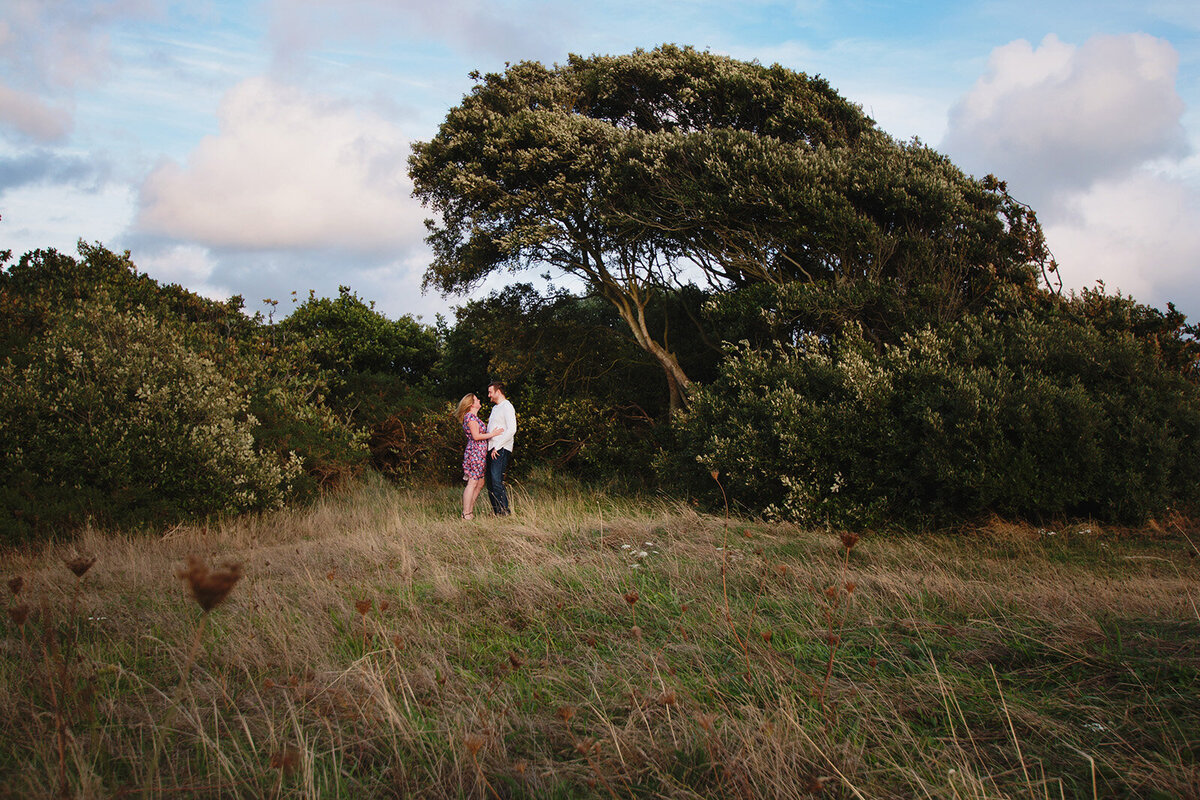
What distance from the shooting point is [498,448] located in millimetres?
9656

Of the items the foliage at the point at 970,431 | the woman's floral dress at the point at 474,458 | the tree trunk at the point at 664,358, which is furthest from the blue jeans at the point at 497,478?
the tree trunk at the point at 664,358

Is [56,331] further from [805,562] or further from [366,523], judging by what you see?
[805,562]

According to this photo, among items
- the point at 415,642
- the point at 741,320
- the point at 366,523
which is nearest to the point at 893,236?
the point at 741,320

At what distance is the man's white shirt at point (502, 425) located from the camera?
960cm

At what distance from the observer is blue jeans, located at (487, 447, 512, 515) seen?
9664 millimetres

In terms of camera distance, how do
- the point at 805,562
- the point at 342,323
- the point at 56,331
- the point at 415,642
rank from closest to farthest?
the point at 415,642 < the point at 805,562 < the point at 56,331 < the point at 342,323

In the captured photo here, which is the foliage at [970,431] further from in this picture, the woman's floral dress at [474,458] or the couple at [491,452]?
the woman's floral dress at [474,458]

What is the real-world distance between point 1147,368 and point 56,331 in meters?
14.1

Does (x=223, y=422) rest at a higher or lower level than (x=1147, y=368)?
lower

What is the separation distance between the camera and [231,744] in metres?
3.05

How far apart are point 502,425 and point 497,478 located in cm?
74

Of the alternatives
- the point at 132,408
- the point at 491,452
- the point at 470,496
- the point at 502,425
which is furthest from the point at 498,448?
the point at 132,408

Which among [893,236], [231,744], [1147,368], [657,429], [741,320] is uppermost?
[893,236]

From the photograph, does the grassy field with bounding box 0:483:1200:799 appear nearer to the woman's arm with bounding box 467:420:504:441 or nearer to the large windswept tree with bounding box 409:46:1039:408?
the woman's arm with bounding box 467:420:504:441
